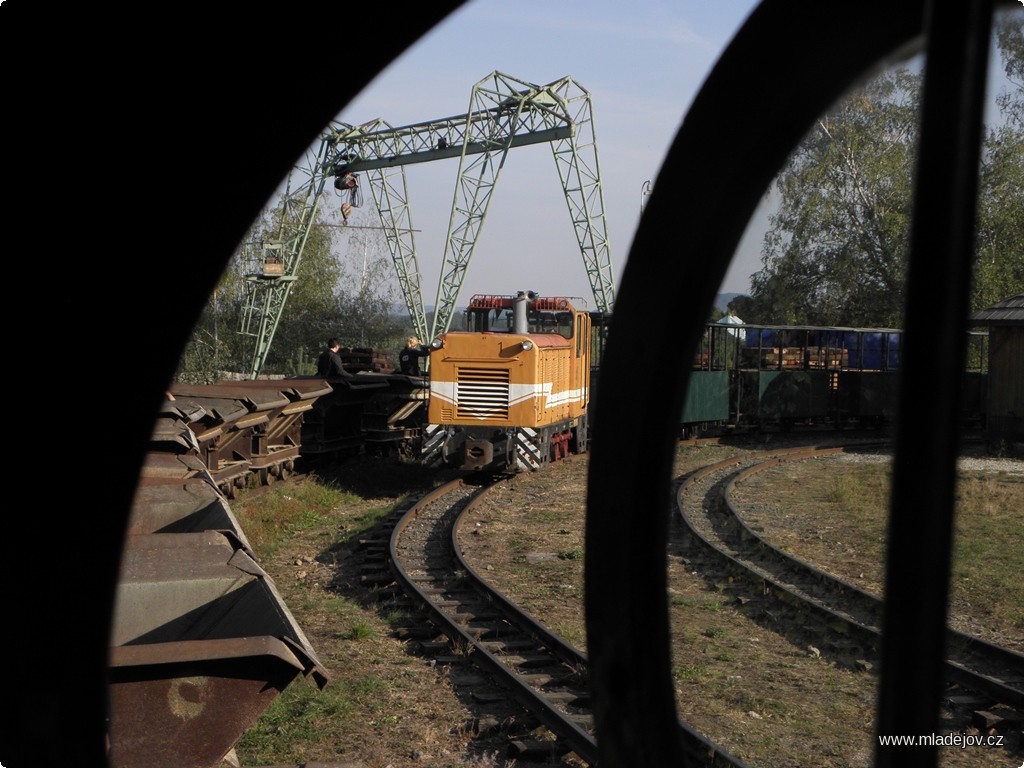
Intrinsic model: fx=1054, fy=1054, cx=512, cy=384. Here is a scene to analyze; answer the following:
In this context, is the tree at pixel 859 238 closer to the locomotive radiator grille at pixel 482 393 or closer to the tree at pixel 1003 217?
the tree at pixel 1003 217

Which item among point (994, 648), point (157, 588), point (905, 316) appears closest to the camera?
point (905, 316)

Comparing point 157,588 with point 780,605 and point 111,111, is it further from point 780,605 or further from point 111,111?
point 780,605

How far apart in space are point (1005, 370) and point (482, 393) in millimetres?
12439

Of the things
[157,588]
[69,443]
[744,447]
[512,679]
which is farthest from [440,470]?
[69,443]

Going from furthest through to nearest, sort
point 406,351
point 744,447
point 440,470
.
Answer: point 744,447, point 406,351, point 440,470

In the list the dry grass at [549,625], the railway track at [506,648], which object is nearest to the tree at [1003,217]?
the dry grass at [549,625]

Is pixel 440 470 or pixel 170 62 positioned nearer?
pixel 170 62

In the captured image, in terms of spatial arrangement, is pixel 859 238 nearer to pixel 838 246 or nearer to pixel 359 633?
pixel 838 246

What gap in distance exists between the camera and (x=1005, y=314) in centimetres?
2109

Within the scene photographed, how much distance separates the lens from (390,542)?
10.7 meters

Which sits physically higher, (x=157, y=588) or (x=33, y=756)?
(x=33, y=756)

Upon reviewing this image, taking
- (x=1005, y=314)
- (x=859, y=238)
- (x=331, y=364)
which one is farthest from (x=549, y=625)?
(x=859, y=238)

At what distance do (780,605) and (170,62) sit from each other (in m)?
8.21

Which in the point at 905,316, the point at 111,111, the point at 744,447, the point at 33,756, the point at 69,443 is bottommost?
the point at 744,447
